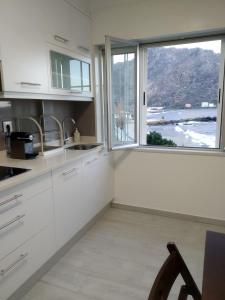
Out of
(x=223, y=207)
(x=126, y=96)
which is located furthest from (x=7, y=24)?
(x=223, y=207)

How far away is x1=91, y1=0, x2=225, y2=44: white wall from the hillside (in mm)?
328

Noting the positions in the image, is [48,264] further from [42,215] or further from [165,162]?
[165,162]

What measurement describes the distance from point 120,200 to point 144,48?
1918 mm

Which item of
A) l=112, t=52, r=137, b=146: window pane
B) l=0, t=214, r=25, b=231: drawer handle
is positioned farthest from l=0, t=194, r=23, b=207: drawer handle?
l=112, t=52, r=137, b=146: window pane

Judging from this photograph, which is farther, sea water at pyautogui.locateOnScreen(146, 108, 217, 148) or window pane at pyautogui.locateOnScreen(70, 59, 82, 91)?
sea water at pyautogui.locateOnScreen(146, 108, 217, 148)

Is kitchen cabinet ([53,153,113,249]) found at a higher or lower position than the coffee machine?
lower

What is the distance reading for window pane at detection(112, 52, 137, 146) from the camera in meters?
2.80

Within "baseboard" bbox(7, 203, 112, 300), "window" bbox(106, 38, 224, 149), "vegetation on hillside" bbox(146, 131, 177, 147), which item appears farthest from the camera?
"vegetation on hillside" bbox(146, 131, 177, 147)

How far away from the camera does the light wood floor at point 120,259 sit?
1.78 m

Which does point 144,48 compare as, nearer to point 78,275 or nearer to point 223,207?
point 223,207

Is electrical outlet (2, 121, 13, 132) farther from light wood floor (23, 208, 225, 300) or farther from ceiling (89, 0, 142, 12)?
ceiling (89, 0, 142, 12)

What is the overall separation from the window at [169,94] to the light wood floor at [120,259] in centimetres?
93

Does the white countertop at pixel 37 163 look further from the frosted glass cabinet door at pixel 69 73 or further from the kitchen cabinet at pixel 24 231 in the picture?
the frosted glass cabinet door at pixel 69 73

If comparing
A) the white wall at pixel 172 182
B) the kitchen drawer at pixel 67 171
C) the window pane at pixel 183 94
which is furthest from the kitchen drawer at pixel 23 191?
the window pane at pixel 183 94
